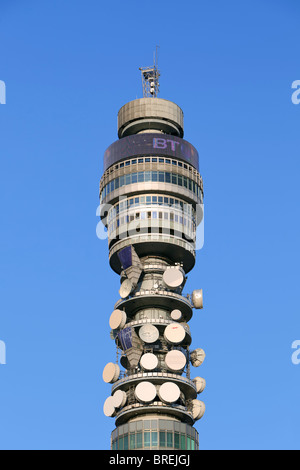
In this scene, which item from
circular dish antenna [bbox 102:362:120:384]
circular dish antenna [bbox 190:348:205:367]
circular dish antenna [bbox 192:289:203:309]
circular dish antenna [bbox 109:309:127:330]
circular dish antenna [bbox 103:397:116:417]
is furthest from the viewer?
circular dish antenna [bbox 192:289:203:309]

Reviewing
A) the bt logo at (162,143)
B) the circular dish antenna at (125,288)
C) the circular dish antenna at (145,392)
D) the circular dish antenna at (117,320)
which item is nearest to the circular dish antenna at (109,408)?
the circular dish antenna at (145,392)

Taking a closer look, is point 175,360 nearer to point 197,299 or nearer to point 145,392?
point 145,392

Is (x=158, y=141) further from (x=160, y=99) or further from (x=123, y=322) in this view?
(x=123, y=322)

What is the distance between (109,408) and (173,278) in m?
24.4

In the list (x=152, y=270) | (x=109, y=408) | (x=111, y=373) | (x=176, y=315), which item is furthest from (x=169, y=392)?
(x=152, y=270)

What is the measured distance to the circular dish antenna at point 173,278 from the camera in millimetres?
160125

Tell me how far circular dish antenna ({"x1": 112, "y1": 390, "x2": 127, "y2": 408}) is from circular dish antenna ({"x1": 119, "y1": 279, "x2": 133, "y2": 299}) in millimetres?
16778

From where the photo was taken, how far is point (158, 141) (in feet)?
570

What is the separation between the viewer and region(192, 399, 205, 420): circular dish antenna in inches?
6206

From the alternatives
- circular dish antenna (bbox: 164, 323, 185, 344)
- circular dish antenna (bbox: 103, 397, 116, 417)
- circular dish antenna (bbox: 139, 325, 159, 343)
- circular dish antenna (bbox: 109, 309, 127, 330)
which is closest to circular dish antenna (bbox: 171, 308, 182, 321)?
circular dish antenna (bbox: 164, 323, 185, 344)

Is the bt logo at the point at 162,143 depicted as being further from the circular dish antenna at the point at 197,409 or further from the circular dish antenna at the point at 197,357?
the circular dish antenna at the point at 197,409

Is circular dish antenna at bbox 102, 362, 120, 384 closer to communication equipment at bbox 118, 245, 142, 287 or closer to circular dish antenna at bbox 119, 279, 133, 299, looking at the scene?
circular dish antenna at bbox 119, 279, 133, 299

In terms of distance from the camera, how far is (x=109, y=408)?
155 meters

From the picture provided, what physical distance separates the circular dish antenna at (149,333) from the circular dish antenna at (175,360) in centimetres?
361
